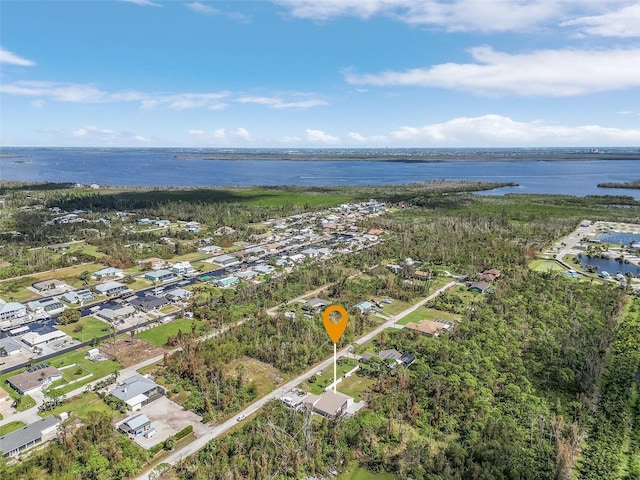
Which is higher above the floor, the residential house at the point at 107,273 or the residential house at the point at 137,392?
the residential house at the point at 107,273

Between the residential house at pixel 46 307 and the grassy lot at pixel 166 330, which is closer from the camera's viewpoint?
the grassy lot at pixel 166 330

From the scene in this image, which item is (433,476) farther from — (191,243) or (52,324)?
(191,243)

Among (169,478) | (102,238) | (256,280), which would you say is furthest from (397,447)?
(102,238)

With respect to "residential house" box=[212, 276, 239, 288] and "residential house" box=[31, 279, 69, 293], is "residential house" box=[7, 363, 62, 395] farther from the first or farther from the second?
"residential house" box=[212, 276, 239, 288]

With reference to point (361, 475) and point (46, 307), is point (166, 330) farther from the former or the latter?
Answer: point (361, 475)

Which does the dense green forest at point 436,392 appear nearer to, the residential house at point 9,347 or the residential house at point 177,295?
the residential house at point 177,295

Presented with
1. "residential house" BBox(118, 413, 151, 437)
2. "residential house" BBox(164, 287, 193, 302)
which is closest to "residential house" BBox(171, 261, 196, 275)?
"residential house" BBox(164, 287, 193, 302)

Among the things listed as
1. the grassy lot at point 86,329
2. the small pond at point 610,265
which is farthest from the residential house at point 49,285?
the small pond at point 610,265
